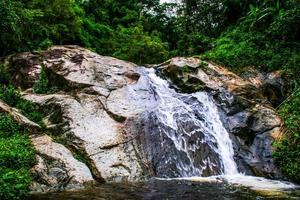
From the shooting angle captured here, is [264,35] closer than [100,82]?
No

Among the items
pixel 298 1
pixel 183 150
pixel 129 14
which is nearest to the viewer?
pixel 183 150

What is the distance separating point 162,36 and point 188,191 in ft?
70.7

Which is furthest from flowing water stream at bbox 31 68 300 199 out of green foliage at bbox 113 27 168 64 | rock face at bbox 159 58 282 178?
green foliage at bbox 113 27 168 64

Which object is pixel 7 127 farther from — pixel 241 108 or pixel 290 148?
pixel 290 148

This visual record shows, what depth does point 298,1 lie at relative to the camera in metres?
18.0

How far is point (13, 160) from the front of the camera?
354 inches

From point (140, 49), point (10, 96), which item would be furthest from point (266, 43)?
point (10, 96)

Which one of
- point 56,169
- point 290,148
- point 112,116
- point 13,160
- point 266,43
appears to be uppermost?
point 266,43

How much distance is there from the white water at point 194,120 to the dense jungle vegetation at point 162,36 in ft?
5.18

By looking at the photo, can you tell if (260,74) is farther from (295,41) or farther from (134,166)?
(134,166)

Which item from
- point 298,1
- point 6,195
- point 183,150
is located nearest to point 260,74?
point 298,1

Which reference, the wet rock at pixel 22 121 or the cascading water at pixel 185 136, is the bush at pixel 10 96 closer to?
the wet rock at pixel 22 121

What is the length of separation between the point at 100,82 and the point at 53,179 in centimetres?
519

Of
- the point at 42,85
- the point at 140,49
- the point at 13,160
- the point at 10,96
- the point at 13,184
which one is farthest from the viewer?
the point at 140,49
